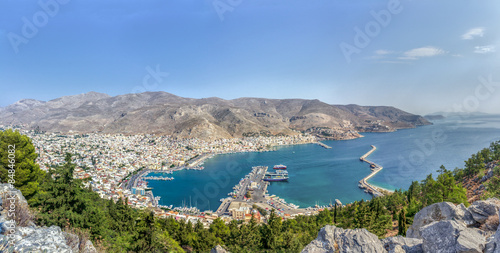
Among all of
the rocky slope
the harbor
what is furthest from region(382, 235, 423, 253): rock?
the harbor

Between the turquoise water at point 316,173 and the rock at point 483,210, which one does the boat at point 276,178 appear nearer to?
the turquoise water at point 316,173

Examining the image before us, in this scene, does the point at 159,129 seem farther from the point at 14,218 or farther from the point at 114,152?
the point at 14,218

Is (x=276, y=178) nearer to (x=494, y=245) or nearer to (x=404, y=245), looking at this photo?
(x=404, y=245)

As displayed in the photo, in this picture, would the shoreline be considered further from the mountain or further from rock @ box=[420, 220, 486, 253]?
the mountain

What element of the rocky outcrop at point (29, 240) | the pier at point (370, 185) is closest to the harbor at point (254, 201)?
the pier at point (370, 185)

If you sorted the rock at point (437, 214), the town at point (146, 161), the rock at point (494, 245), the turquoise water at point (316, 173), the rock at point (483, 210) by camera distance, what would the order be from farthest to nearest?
1. the turquoise water at point (316, 173)
2. the town at point (146, 161)
3. the rock at point (437, 214)
4. the rock at point (483, 210)
5. the rock at point (494, 245)

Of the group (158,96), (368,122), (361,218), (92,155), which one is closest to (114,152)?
(92,155)
